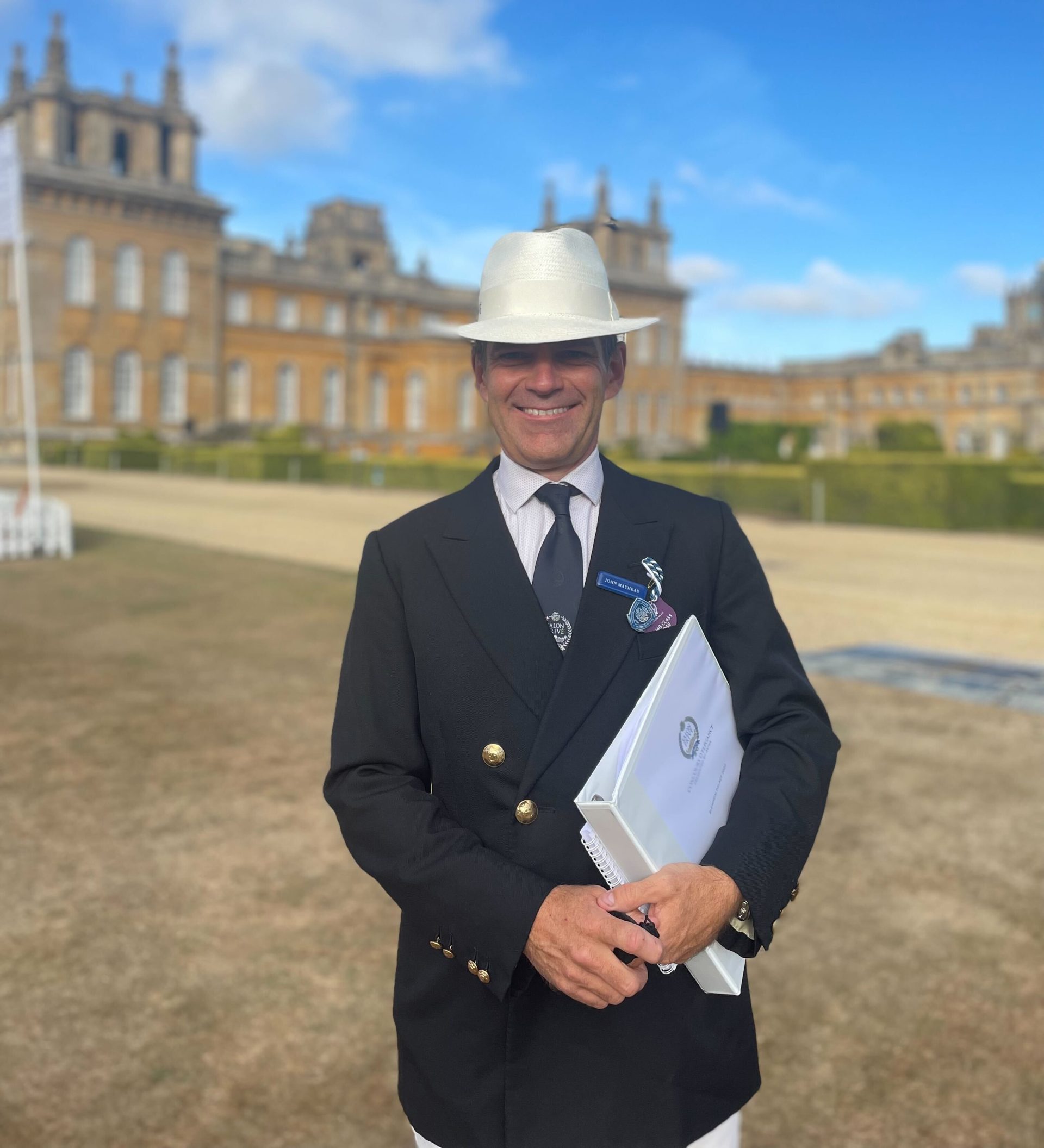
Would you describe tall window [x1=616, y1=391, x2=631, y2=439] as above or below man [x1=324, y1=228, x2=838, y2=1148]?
above

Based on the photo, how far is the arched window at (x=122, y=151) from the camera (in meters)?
44.9

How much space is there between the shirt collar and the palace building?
31.8 m

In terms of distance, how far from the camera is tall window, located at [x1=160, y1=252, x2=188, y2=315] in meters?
46.0

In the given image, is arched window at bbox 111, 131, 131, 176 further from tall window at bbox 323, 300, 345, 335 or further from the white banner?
the white banner

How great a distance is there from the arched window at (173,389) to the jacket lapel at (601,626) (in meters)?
46.8

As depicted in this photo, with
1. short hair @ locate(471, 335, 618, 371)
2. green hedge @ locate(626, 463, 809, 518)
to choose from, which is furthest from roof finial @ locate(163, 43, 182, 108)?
short hair @ locate(471, 335, 618, 371)

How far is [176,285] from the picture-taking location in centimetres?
4631

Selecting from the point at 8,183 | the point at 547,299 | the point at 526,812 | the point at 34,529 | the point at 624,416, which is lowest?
the point at 34,529

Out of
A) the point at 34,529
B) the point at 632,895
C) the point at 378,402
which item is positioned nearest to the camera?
the point at 632,895

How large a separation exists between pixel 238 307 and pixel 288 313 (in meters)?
2.65

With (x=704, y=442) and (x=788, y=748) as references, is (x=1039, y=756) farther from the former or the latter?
(x=704, y=442)

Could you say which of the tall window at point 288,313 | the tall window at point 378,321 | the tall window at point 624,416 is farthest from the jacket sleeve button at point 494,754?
the tall window at point 624,416

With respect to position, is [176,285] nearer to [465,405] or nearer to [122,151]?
[122,151]

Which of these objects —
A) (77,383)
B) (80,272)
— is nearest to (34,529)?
(77,383)
